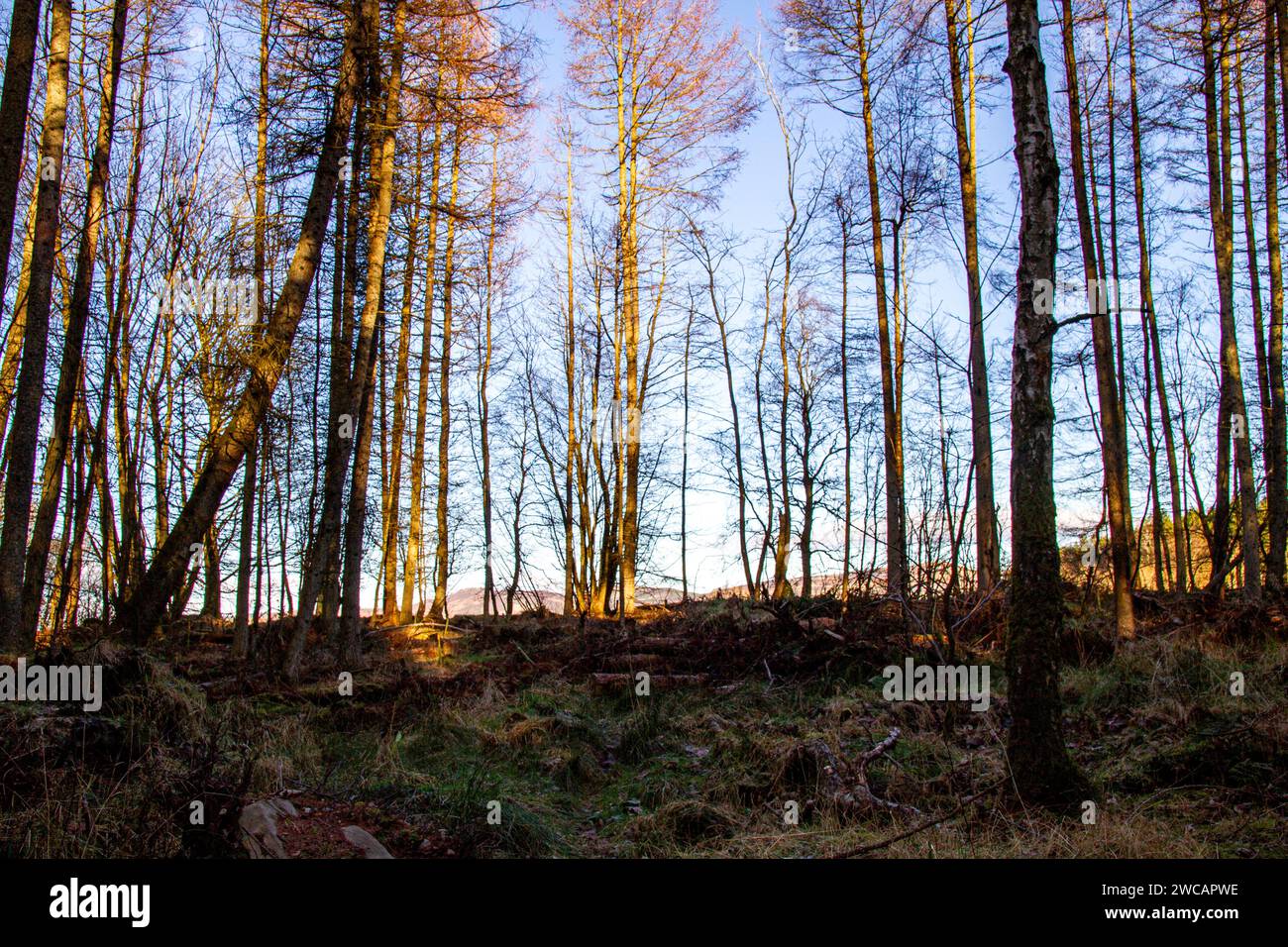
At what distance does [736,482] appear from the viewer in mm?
19766

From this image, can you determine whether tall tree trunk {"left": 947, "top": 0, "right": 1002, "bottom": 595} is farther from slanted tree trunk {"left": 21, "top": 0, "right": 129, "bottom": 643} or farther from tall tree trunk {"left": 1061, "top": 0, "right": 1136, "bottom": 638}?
slanted tree trunk {"left": 21, "top": 0, "right": 129, "bottom": 643}

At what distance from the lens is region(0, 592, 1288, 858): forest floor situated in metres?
4.30

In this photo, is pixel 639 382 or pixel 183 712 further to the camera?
pixel 639 382

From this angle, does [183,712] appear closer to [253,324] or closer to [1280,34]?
[253,324]

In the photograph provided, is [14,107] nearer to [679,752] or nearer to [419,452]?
[679,752]

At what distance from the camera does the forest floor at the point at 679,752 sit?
4.30 meters

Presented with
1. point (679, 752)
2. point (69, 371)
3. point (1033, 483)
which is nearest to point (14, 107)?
point (69, 371)

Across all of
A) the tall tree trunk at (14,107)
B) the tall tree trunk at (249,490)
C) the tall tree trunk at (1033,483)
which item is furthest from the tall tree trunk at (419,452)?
the tall tree trunk at (1033,483)

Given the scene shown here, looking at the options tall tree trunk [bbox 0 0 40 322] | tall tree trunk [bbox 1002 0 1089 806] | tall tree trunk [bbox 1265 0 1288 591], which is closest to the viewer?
tall tree trunk [bbox 1002 0 1089 806]

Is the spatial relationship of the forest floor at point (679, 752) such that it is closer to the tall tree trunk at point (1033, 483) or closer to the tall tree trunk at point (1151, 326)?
the tall tree trunk at point (1033, 483)

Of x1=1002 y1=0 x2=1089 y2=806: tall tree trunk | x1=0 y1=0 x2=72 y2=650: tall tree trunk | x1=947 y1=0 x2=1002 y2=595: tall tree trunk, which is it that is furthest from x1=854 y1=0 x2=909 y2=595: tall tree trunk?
x1=0 y1=0 x2=72 y2=650: tall tree trunk

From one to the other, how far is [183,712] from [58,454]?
230 inches
